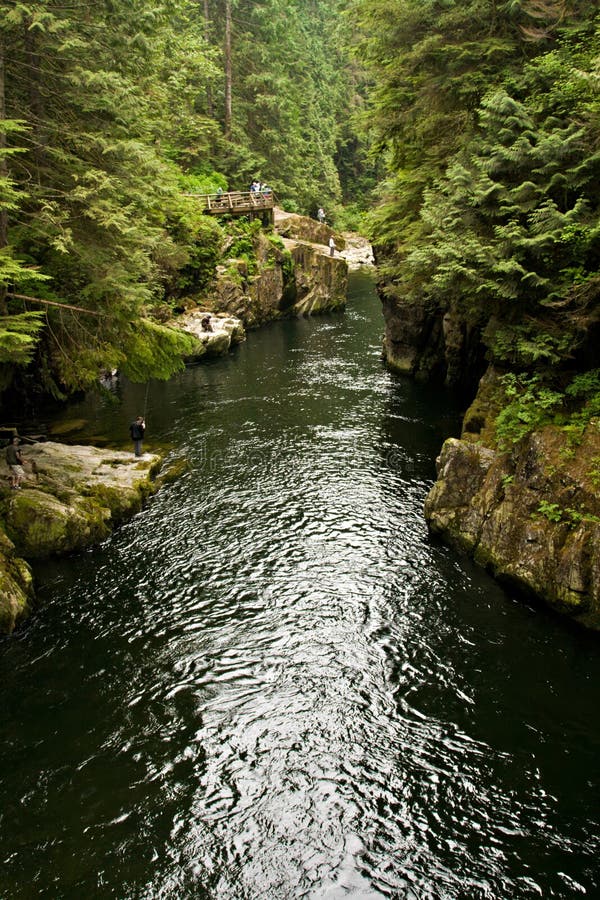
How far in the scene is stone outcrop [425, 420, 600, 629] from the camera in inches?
428

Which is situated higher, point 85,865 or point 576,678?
point 576,678

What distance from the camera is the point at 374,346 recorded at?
119ft

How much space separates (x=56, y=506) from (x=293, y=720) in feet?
30.0

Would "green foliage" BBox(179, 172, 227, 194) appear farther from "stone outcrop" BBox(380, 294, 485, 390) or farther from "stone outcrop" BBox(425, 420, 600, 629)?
"stone outcrop" BBox(425, 420, 600, 629)

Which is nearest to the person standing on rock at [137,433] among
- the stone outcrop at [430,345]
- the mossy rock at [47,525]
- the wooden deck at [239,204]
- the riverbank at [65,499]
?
the riverbank at [65,499]

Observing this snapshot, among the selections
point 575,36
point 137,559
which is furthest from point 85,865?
point 575,36

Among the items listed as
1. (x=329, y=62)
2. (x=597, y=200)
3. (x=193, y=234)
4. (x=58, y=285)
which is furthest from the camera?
(x=329, y=62)

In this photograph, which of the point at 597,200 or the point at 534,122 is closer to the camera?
the point at 597,200

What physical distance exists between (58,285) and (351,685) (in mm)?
14918

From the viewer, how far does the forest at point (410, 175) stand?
1231 cm

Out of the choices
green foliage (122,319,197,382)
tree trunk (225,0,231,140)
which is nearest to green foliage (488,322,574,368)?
green foliage (122,319,197,382)

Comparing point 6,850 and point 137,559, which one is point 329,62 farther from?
point 6,850

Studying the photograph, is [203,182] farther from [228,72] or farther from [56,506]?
[56,506]

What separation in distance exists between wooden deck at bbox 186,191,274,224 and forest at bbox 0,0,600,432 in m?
20.4
